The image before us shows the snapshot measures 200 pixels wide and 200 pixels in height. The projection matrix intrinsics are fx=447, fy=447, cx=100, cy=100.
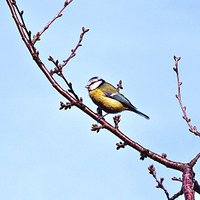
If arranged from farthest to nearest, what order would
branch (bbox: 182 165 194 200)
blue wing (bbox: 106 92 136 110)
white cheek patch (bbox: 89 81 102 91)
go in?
white cheek patch (bbox: 89 81 102 91), blue wing (bbox: 106 92 136 110), branch (bbox: 182 165 194 200)

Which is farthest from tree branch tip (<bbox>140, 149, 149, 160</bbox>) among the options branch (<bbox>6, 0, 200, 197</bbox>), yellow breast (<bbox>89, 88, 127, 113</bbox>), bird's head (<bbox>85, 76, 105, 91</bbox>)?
bird's head (<bbox>85, 76, 105, 91</bbox>)

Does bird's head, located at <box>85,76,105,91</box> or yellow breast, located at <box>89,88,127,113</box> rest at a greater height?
bird's head, located at <box>85,76,105,91</box>

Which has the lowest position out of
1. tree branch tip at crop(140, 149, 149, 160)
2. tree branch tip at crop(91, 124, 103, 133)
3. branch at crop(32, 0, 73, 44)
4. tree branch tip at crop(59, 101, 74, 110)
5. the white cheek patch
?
tree branch tip at crop(140, 149, 149, 160)

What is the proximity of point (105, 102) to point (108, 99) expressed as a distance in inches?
8.4

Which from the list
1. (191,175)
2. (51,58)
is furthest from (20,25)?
(191,175)

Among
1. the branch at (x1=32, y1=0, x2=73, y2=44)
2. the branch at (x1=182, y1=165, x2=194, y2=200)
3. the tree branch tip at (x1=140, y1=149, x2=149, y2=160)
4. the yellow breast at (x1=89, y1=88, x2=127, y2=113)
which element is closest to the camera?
the branch at (x1=182, y1=165, x2=194, y2=200)

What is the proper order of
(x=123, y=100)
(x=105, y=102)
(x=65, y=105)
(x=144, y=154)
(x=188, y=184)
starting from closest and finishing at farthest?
(x=188, y=184) < (x=144, y=154) < (x=65, y=105) < (x=105, y=102) < (x=123, y=100)

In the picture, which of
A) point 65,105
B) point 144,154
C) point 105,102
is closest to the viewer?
point 144,154

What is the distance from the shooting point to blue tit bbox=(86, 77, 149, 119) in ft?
27.9

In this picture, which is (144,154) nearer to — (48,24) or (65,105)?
(65,105)

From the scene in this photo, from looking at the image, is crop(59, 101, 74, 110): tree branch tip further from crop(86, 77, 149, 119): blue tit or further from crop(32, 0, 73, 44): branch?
crop(86, 77, 149, 119): blue tit

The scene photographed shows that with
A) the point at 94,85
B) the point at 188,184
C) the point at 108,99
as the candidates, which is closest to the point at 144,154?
the point at 188,184

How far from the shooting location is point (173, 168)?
2977 mm

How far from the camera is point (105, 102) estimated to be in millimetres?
8594
